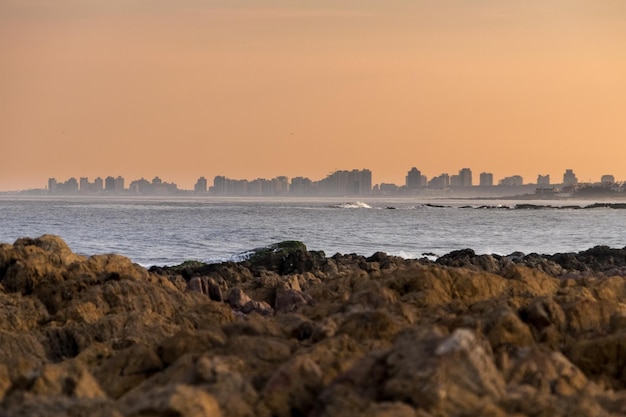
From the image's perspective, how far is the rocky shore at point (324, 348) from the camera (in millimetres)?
6508

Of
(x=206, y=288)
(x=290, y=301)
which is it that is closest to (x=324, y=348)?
(x=290, y=301)

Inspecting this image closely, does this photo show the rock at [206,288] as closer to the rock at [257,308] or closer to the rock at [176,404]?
the rock at [257,308]

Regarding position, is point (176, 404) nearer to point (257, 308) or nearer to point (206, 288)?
point (257, 308)

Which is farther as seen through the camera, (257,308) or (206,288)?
(206,288)

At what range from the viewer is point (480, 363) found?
22.0ft

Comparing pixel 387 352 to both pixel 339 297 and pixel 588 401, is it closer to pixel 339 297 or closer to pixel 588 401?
pixel 588 401

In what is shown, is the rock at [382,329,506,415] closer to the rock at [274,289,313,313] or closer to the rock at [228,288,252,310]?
the rock at [274,289,313,313]

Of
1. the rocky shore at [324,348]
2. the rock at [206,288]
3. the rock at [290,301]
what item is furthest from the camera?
the rock at [206,288]

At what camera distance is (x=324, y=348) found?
314 inches

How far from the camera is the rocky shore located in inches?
256

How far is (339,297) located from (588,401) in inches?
273

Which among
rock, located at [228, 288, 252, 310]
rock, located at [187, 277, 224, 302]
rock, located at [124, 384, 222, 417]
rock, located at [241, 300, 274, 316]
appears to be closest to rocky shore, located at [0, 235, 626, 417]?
rock, located at [124, 384, 222, 417]

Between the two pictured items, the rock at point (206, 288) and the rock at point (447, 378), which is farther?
the rock at point (206, 288)

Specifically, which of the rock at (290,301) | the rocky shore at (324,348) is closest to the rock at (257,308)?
the rock at (290,301)
